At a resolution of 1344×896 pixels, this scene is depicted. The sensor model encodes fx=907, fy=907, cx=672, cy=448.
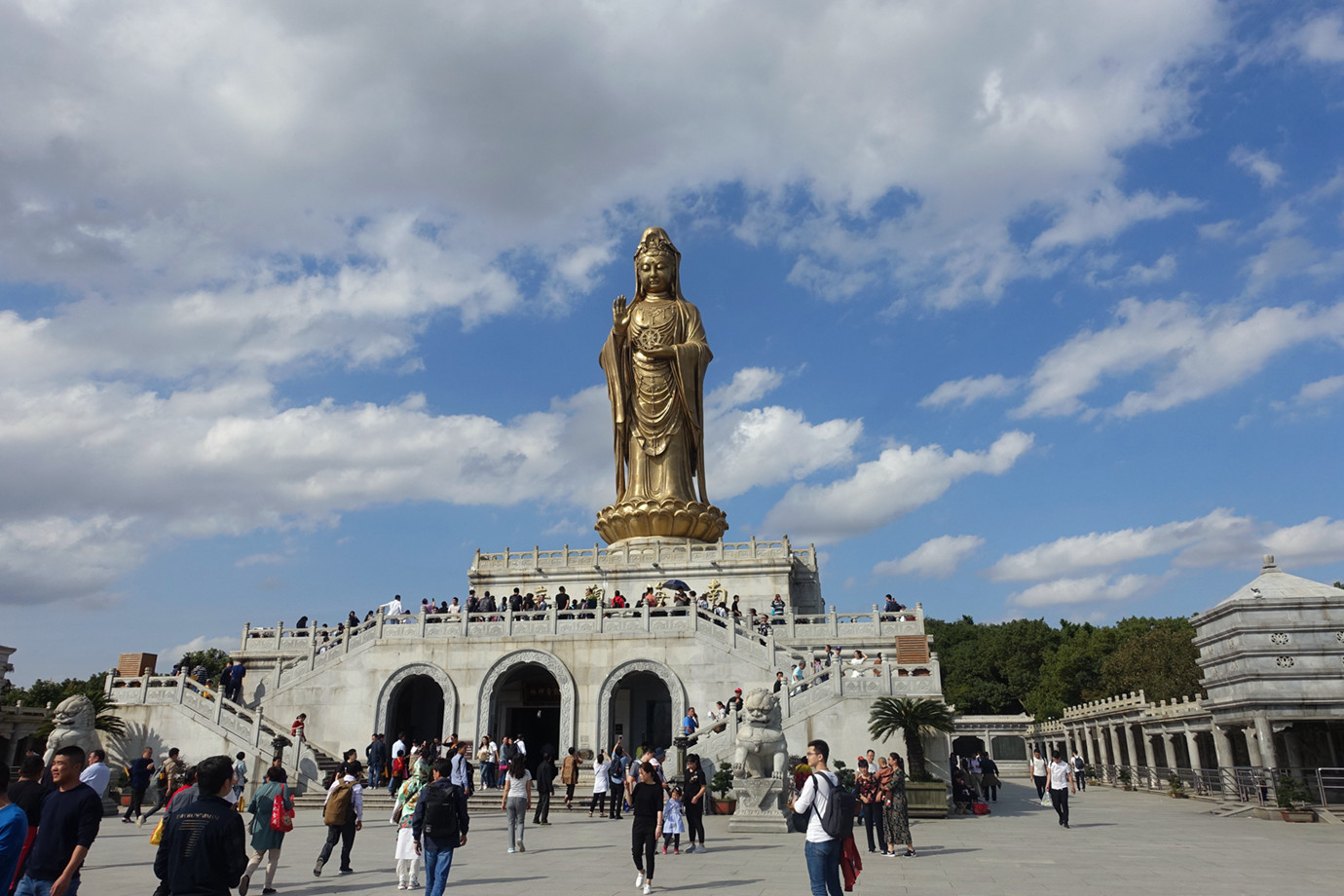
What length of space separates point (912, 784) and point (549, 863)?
916cm

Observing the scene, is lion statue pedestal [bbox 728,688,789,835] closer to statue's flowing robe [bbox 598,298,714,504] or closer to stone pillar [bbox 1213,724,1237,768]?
stone pillar [bbox 1213,724,1237,768]

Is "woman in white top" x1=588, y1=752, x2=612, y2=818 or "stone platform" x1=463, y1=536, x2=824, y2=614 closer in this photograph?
"woman in white top" x1=588, y1=752, x2=612, y2=818

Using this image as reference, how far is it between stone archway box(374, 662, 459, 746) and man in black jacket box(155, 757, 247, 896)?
20289 mm

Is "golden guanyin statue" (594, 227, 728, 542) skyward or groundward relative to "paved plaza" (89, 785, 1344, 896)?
skyward

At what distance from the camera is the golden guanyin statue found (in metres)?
37.0

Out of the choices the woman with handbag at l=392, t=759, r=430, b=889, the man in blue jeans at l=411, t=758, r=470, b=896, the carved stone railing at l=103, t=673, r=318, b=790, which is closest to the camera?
the man in blue jeans at l=411, t=758, r=470, b=896

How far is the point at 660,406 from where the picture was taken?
38062mm

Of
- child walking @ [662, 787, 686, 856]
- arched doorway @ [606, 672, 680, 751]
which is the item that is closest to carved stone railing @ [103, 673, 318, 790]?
arched doorway @ [606, 672, 680, 751]

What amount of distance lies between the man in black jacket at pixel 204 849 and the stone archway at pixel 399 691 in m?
20.3

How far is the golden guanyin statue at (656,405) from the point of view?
37.0 metres

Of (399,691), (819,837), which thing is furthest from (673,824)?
(399,691)

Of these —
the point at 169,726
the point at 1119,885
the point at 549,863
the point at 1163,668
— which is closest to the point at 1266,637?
the point at 1119,885

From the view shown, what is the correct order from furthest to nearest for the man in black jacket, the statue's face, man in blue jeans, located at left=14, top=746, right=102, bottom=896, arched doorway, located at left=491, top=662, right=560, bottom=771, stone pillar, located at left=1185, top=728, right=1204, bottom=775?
the statue's face, stone pillar, located at left=1185, top=728, right=1204, bottom=775, arched doorway, located at left=491, top=662, right=560, bottom=771, man in blue jeans, located at left=14, top=746, right=102, bottom=896, the man in black jacket

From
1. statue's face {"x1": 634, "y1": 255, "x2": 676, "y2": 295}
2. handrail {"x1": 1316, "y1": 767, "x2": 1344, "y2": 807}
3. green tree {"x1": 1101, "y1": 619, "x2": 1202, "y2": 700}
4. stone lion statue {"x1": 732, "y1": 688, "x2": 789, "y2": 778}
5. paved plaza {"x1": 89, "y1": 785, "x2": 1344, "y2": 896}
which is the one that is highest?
statue's face {"x1": 634, "y1": 255, "x2": 676, "y2": 295}
